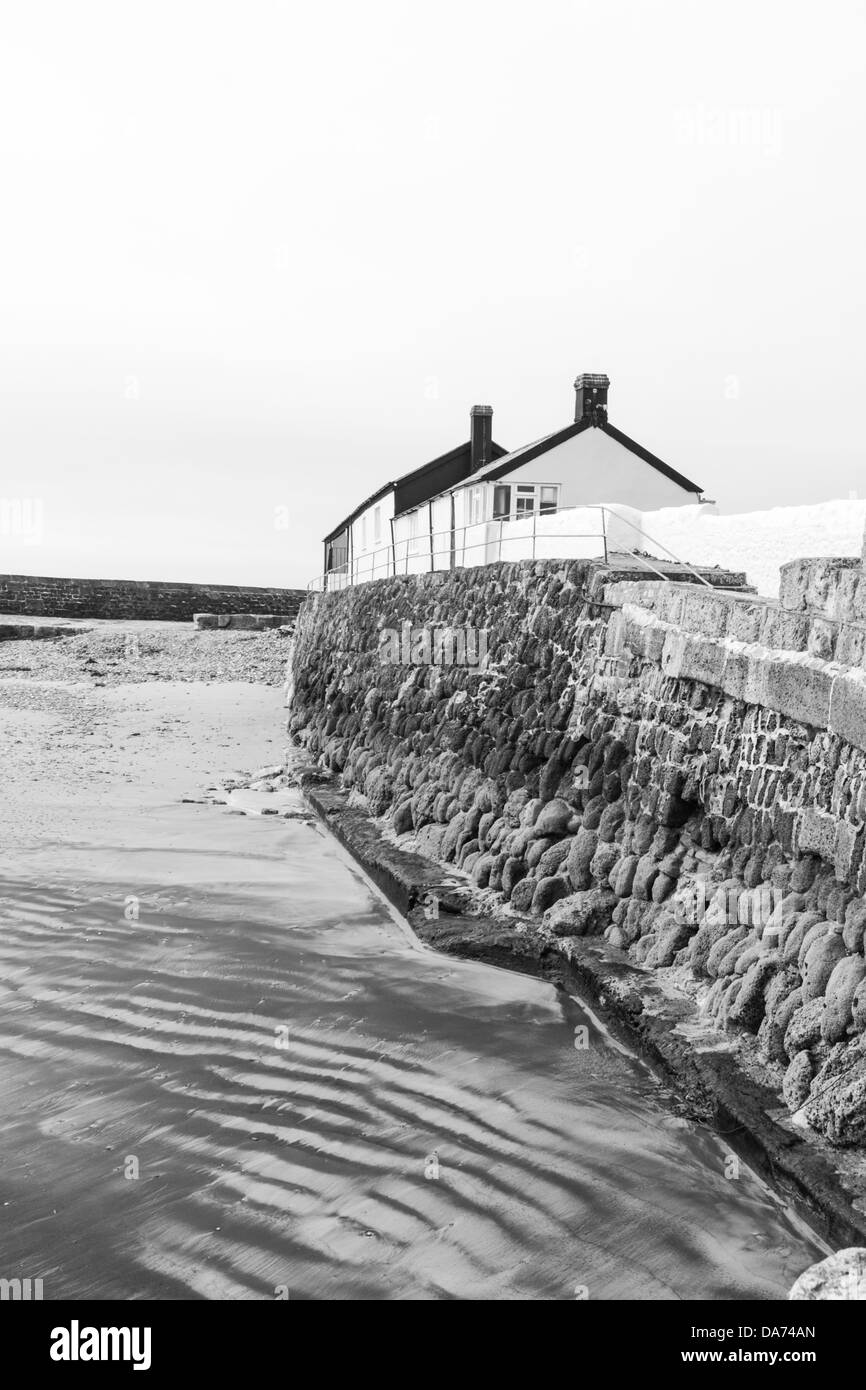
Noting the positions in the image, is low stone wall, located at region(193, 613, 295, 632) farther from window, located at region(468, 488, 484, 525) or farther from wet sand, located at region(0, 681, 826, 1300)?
wet sand, located at region(0, 681, 826, 1300)

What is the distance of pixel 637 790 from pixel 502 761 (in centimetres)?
247

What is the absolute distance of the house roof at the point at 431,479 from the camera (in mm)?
32438

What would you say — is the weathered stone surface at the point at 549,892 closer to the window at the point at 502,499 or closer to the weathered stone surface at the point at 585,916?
the weathered stone surface at the point at 585,916

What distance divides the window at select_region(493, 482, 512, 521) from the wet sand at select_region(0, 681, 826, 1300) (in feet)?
60.5

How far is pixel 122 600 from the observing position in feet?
139

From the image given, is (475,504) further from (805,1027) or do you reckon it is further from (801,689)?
(805,1027)

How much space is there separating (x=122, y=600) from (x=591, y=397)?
2207cm

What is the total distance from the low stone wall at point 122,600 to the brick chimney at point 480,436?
1181 centimetres

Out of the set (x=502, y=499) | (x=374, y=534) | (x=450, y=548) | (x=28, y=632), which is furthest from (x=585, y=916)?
(x=28, y=632)

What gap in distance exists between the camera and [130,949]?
312 inches

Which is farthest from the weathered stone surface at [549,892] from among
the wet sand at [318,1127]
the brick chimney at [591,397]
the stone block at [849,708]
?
the brick chimney at [591,397]
